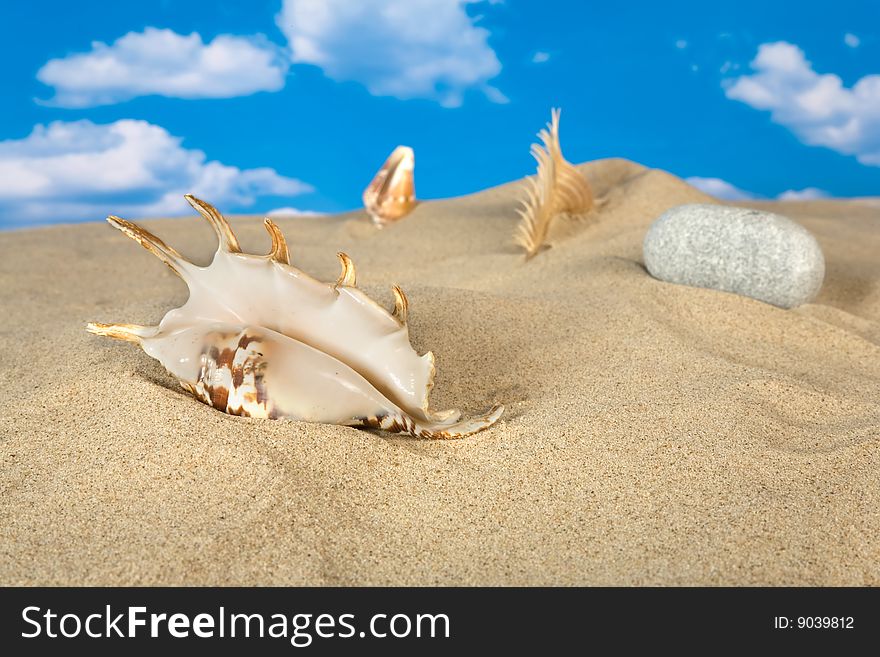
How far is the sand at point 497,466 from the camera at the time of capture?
1672mm

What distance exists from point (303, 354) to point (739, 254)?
2453 mm

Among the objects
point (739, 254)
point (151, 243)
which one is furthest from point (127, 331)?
point (739, 254)

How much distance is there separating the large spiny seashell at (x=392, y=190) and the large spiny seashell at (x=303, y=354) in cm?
416

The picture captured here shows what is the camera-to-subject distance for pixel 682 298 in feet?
11.6

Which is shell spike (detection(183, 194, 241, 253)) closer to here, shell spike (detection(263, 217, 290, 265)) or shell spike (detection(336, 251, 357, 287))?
shell spike (detection(263, 217, 290, 265))

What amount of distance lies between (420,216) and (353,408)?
4369 millimetres

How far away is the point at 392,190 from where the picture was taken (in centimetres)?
629

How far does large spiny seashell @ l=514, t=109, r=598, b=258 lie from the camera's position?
495cm

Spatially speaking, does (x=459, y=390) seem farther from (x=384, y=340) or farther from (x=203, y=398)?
(x=203, y=398)

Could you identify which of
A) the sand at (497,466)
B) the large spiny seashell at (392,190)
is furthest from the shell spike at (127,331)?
the large spiny seashell at (392,190)

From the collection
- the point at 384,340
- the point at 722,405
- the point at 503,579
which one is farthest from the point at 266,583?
the point at 722,405

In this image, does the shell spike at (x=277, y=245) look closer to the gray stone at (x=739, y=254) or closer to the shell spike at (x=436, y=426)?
the shell spike at (x=436, y=426)

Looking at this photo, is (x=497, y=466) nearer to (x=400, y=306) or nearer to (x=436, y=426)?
(x=436, y=426)
